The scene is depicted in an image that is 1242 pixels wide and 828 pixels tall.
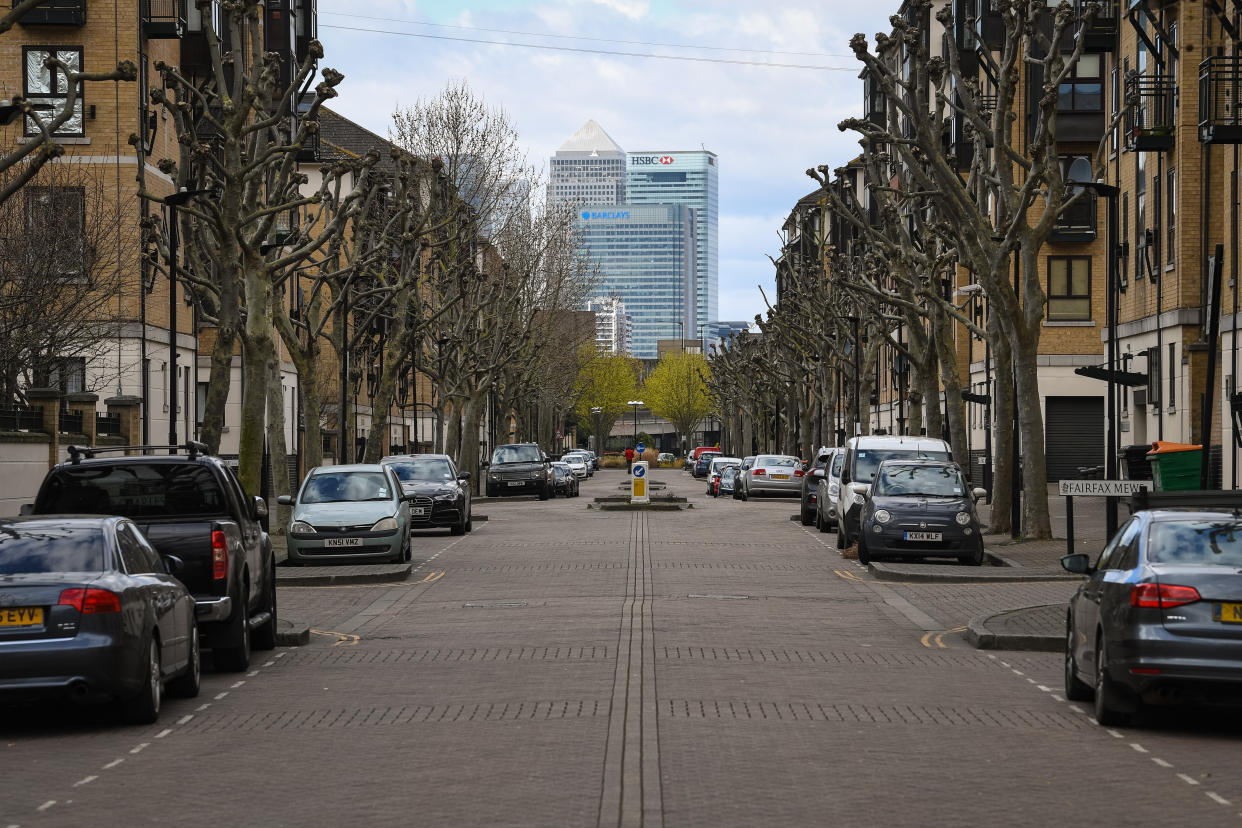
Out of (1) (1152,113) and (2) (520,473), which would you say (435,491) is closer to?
(1) (1152,113)

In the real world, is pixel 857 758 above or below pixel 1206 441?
below

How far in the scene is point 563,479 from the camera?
6644cm

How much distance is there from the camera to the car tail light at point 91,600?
11.5 m

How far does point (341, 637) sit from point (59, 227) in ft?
79.9

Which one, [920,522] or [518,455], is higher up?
[518,455]

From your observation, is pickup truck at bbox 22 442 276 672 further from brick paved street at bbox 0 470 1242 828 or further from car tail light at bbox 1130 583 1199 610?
car tail light at bbox 1130 583 1199 610

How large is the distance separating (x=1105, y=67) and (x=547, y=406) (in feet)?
205

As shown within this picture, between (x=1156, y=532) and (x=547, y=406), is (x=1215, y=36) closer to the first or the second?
(x=1156, y=532)

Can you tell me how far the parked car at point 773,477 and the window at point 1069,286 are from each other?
1166 cm

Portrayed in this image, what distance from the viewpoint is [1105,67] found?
2331 inches

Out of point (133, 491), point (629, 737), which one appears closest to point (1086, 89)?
point (133, 491)

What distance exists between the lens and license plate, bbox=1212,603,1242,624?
36.3 feet

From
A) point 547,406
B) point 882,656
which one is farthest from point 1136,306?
point 547,406

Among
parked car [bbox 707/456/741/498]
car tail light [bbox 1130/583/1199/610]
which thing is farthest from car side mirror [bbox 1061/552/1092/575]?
parked car [bbox 707/456/741/498]
